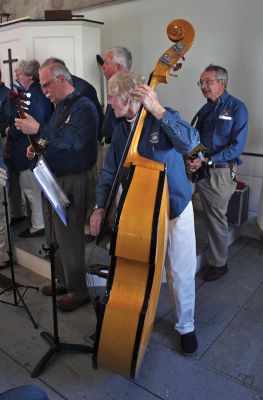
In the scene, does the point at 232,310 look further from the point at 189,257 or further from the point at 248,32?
the point at 248,32

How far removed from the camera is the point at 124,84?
168cm

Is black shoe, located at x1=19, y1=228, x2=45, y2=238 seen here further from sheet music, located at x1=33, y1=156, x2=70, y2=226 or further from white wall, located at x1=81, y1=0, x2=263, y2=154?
white wall, located at x1=81, y1=0, x2=263, y2=154

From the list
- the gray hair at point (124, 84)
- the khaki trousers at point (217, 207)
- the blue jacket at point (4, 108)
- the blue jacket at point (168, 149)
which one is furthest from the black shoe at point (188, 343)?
the blue jacket at point (4, 108)

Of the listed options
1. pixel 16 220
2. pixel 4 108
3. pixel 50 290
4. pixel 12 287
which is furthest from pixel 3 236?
pixel 4 108

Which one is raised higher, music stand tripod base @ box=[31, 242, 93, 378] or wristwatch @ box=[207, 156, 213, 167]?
wristwatch @ box=[207, 156, 213, 167]

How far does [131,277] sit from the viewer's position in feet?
5.43

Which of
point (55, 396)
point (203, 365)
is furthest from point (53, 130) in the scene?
point (203, 365)

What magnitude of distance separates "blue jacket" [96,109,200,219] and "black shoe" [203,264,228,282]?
4.00 ft

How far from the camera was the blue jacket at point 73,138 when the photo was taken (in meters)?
2.19

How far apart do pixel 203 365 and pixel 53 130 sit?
1545 mm

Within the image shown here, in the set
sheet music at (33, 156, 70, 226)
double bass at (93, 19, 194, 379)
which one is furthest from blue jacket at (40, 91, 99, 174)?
double bass at (93, 19, 194, 379)

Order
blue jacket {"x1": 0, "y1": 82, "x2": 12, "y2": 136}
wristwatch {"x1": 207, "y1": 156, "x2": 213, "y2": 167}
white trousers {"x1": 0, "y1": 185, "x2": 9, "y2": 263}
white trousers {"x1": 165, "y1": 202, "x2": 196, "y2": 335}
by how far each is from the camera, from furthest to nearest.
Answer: blue jacket {"x1": 0, "y1": 82, "x2": 12, "y2": 136} → white trousers {"x1": 0, "y1": 185, "x2": 9, "y2": 263} → wristwatch {"x1": 207, "y1": 156, "x2": 213, "y2": 167} → white trousers {"x1": 165, "y1": 202, "x2": 196, "y2": 335}

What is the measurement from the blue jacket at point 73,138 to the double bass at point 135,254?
24.7 inches

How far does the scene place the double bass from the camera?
1588 millimetres
